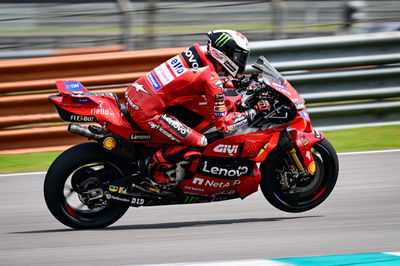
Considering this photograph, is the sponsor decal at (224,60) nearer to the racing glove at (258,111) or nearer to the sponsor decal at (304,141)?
the racing glove at (258,111)

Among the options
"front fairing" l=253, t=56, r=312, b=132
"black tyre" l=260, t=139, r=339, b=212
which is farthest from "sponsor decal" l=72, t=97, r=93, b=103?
"black tyre" l=260, t=139, r=339, b=212

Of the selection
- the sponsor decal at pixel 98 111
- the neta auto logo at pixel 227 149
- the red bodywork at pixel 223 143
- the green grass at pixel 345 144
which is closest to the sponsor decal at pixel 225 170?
the red bodywork at pixel 223 143

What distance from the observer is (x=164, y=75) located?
604 centimetres

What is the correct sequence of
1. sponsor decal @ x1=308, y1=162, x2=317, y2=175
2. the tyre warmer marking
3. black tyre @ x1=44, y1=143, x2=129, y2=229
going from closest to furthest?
the tyre warmer marking < black tyre @ x1=44, y1=143, x2=129, y2=229 < sponsor decal @ x1=308, y1=162, x2=317, y2=175

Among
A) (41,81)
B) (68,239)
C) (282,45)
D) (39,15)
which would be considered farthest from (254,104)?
(39,15)

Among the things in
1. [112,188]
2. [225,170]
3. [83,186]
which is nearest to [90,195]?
[83,186]

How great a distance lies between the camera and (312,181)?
6.38 meters

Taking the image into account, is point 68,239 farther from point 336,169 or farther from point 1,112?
point 1,112

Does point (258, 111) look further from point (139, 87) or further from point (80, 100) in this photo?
point (80, 100)

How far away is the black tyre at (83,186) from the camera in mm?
5922

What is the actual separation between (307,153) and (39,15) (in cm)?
530

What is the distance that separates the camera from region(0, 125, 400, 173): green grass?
28.5 ft

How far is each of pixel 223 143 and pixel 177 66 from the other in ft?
2.49

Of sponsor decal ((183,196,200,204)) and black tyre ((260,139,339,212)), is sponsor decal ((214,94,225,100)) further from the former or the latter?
sponsor decal ((183,196,200,204))
